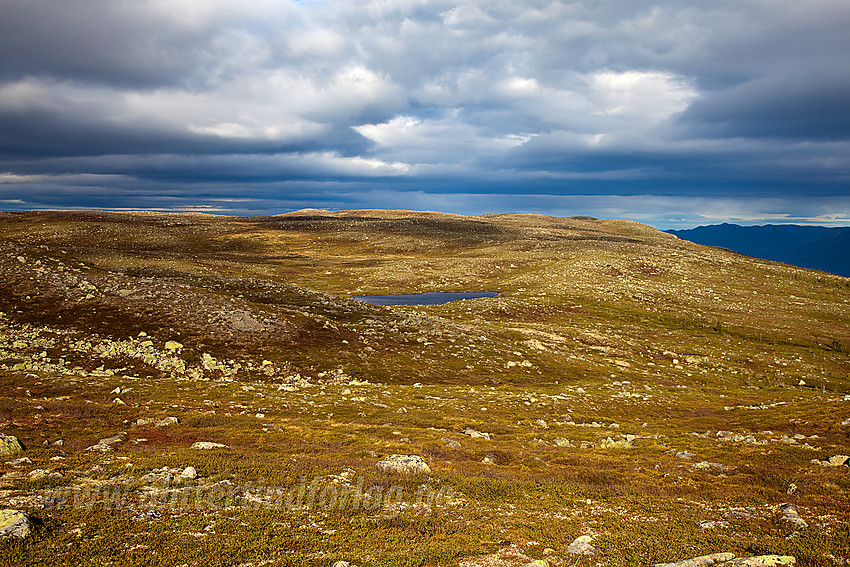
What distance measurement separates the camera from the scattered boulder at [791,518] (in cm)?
1385

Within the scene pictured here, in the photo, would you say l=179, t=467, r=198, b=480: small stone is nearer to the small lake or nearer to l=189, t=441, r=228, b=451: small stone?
l=189, t=441, r=228, b=451: small stone

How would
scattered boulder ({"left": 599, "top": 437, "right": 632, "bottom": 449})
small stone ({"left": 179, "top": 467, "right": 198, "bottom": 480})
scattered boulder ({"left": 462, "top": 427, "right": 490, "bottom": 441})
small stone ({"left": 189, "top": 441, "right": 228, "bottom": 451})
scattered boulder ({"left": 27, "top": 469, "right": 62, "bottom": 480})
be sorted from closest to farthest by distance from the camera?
scattered boulder ({"left": 27, "top": 469, "right": 62, "bottom": 480})
small stone ({"left": 179, "top": 467, "right": 198, "bottom": 480})
small stone ({"left": 189, "top": 441, "right": 228, "bottom": 451})
scattered boulder ({"left": 599, "top": 437, "right": 632, "bottom": 449})
scattered boulder ({"left": 462, "top": 427, "right": 490, "bottom": 441})

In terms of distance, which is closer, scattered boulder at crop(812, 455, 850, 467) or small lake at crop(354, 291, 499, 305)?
scattered boulder at crop(812, 455, 850, 467)

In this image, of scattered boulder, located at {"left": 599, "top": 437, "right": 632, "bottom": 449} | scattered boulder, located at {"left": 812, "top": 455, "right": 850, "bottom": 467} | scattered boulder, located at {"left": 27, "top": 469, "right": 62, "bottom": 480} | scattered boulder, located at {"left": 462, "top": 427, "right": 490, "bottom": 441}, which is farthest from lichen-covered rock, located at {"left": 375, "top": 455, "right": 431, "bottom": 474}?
scattered boulder, located at {"left": 812, "top": 455, "right": 850, "bottom": 467}

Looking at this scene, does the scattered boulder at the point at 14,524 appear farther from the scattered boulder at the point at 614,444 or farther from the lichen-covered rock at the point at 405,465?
the scattered boulder at the point at 614,444

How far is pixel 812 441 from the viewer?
2448 cm

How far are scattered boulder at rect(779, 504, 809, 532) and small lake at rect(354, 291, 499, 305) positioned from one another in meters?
95.9

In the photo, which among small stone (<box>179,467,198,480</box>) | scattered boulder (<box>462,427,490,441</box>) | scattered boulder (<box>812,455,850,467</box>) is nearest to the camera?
small stone (<box>179,467,198,480</box>)

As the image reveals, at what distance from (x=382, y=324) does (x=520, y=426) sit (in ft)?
101

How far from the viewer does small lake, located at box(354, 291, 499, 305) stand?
111988mm

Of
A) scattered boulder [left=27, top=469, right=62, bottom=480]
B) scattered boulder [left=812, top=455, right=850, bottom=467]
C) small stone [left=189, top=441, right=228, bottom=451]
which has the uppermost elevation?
scattered boulder [left=27, top=469, right=62, bottom=480]

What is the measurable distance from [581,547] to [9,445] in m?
22.1

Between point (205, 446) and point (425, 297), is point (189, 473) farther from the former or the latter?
point (425, 297)

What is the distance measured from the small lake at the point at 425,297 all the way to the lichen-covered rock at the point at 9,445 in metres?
90.4
